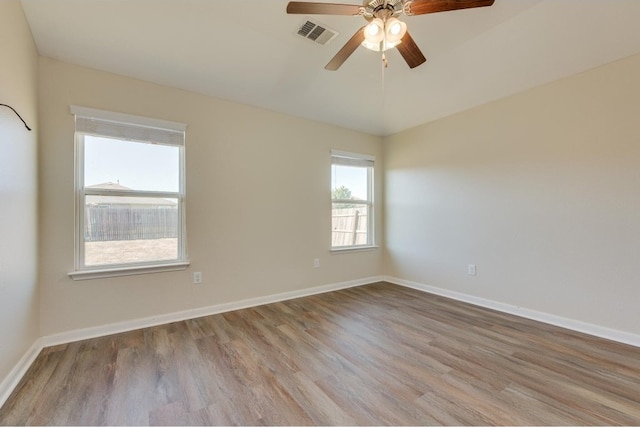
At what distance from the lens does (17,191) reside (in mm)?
1802

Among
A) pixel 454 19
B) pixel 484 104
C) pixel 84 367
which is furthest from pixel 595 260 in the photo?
pixel 84 367

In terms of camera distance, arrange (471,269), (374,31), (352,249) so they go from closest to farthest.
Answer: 1. (374,31)
2. (471,269)
3. (352,249)

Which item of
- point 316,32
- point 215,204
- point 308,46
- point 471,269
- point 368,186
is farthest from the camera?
point 368,186

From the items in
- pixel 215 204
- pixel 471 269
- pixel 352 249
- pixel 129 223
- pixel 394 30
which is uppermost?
pixel 394 30

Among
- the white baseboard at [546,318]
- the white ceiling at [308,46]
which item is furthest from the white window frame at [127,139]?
the white baseboard at [546,318]

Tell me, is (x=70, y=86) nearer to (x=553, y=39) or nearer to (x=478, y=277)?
(x=553, y=39)

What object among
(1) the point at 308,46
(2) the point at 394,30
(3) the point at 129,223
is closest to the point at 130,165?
(3) the point at 129,223

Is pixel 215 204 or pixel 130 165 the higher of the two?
pixel 130 165

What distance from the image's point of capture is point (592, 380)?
70.9 inches

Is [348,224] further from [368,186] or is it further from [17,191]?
[17,191]

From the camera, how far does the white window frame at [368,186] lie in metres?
4.07

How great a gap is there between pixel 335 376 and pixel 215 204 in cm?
214

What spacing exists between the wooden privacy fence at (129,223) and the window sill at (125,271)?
0.95ft

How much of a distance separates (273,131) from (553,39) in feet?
9.42
